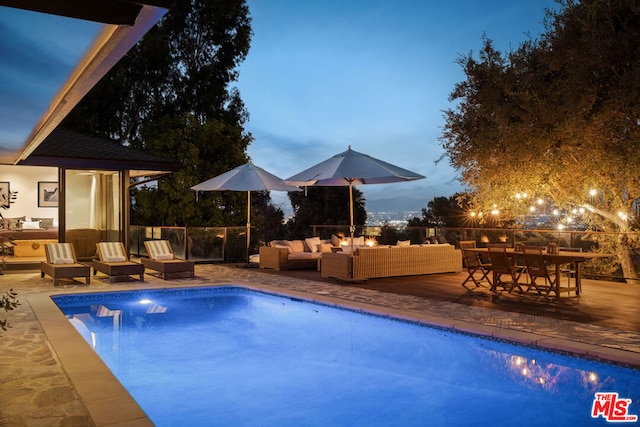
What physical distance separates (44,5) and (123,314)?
6978 millimetres

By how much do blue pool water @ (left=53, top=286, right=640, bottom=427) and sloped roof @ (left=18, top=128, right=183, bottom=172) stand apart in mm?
5646

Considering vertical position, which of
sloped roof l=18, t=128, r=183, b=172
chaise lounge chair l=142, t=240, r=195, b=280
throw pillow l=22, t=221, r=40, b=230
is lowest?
chaise lounge chair l=142, t=240, r=195, b=280

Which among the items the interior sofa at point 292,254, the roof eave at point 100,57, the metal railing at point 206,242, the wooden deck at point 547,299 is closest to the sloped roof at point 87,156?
the metal railing at point 206,242

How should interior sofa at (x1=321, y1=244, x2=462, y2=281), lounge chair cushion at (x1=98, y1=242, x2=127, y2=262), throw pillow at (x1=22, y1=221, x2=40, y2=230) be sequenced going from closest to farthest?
interior sofa at (x1=321, y1=244, x2=462, y2=281) → lounge chair cushion at (x1=98, y1=242, x2=127, y2=262) → throw pillow at (x1=22, y1=221, x2=40, y2=230)

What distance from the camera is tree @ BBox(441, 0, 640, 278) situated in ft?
34.5

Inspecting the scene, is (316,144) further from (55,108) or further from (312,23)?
(55,108)

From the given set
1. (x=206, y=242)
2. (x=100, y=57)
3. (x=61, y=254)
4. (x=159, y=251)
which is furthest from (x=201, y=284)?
(x=100, y=57)

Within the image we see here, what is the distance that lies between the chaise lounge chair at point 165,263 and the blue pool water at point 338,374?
3.25m

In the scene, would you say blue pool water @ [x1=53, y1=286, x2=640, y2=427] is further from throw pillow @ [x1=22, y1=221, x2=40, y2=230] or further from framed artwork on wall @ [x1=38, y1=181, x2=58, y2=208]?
framed artwork on wall @ [x1=38, y1=181, x2=58, y2=208]

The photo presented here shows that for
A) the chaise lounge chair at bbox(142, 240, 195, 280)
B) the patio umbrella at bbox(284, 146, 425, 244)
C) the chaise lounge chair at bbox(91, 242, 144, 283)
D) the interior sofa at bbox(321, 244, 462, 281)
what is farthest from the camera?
the chaise lounge chair at bbox(142, 240, 195, 280)

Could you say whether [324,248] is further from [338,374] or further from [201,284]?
[338,374]

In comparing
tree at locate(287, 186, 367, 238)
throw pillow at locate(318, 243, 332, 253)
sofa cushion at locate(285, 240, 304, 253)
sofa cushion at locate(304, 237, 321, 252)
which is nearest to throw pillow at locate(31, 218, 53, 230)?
sofa cushion at locate(285, 240, 304, 253)

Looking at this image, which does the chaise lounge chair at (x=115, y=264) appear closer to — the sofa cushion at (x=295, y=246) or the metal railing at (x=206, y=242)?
the metal railing at (x=206, y=242)

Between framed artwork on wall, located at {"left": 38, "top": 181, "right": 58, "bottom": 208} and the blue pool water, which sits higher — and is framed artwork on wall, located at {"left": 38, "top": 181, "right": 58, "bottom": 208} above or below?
above
